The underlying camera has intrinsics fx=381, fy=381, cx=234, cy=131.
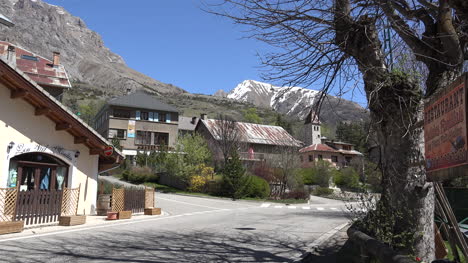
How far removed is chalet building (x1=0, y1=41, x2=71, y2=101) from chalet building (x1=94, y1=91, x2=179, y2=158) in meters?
20.5

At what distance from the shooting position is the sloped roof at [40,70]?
2638 centimetres

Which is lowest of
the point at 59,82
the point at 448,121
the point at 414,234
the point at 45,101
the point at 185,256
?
the point at 185,256

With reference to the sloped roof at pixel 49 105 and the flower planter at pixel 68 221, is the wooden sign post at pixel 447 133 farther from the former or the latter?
the sloped roof at pixel 49 105

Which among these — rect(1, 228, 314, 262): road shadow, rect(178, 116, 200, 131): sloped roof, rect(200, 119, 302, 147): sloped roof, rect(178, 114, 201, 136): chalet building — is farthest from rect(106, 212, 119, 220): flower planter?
rect(178, 116, 200, 131): sloped roof

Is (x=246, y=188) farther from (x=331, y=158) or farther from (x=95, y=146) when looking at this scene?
(x=331, y=158)

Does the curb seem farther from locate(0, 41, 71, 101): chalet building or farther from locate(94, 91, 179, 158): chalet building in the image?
locate(94, 91, 179, 158): chalet building

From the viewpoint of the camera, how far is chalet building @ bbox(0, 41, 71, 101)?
26250mm

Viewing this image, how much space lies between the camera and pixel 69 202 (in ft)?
46.2

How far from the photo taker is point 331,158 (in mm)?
66500

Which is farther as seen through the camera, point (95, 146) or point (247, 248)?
point (95, 146)

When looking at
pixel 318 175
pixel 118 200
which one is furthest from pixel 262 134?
pixel 118 200

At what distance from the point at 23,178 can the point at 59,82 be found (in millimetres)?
14111

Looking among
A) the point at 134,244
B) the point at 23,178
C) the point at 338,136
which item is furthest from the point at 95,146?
the point at 338,136

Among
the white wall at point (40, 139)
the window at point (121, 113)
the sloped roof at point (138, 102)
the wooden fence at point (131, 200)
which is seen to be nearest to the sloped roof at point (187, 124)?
the sloped roof at point (138, 102)
